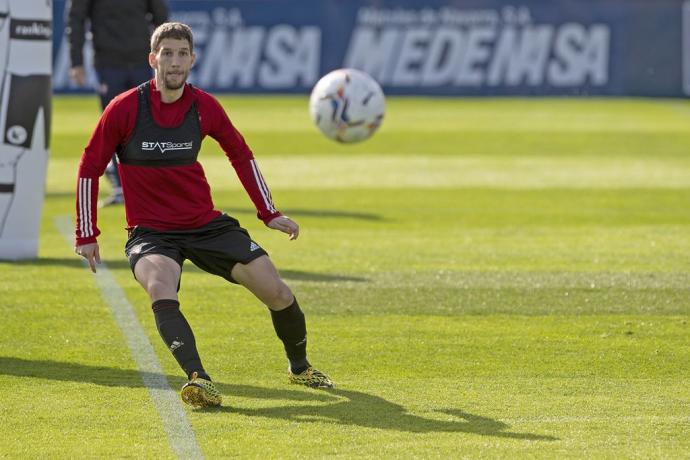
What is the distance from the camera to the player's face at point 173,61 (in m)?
6.74

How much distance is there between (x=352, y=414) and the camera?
21.2 ft

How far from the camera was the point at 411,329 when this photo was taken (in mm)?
8477

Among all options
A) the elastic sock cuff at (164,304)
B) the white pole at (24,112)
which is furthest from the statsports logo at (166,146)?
the white pole at (24,112)

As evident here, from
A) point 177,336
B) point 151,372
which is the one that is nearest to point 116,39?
point 151,372

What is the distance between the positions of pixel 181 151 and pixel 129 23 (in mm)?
6967

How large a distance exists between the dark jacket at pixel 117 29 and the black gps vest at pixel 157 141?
6775mm

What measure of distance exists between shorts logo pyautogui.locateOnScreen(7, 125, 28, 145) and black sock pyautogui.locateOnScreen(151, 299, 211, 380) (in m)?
4.31

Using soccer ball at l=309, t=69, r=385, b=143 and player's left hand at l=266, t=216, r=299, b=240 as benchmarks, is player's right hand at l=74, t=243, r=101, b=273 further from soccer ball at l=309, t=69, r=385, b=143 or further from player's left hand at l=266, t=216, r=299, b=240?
soccer ball at l=309, t=69, r=385, b=143

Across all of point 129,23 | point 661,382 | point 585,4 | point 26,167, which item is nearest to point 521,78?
point 585,4

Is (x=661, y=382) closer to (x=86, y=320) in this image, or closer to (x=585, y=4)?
(x=86, y=320)

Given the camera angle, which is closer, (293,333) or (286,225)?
(286,225)

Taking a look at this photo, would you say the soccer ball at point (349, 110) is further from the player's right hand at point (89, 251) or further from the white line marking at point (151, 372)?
Result: the player's right hand at point (89, 251)

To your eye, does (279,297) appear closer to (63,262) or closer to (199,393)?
(199,393)

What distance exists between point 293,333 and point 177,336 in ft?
2.29
